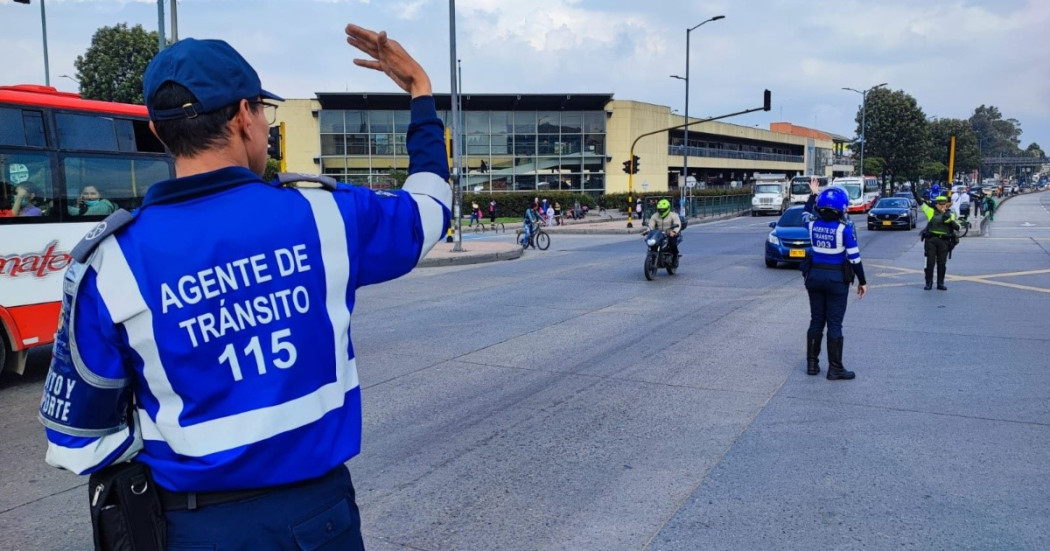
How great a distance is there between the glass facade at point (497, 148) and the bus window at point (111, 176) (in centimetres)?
4334

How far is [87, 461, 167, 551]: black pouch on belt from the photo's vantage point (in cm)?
166

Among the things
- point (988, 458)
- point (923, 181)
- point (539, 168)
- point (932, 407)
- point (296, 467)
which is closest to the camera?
point (296, 467)

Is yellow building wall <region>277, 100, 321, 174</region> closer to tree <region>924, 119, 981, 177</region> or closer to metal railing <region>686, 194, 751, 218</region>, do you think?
metal railing <region>686, 194, 751, 218</region>

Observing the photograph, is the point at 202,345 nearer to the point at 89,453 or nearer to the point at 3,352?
the point at 89,453

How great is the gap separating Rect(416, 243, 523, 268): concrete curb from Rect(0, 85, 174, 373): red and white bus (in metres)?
10.7

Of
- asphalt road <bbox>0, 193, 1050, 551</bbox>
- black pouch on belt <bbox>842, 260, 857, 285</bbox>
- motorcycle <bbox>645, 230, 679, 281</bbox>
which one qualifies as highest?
black pouch on belt <bbox>842, 260, 857, 285</bbox>

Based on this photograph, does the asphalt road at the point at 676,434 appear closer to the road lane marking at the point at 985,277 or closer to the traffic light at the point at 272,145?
the traffic light at the point at 272,145

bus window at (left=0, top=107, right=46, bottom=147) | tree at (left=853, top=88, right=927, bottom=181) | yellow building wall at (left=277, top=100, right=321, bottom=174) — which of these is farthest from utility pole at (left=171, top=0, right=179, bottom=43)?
tree at (left=853, top=88, right=927, bottom=181)

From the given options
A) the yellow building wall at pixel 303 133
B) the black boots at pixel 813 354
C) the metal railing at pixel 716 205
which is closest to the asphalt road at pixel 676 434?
the black boots at pixel 813 354

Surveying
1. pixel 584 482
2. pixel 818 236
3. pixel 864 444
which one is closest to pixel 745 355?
pixel 818 236

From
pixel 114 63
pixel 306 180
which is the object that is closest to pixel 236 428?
pixel 306 180

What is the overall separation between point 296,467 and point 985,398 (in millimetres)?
6907

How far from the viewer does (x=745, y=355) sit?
8719 mm

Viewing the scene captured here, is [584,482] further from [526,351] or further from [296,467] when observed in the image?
[526,351]
